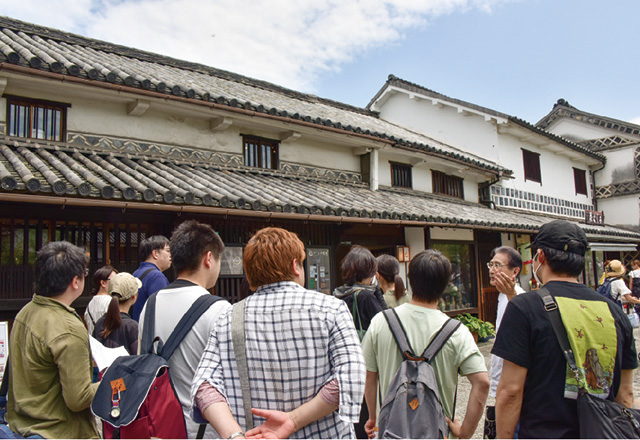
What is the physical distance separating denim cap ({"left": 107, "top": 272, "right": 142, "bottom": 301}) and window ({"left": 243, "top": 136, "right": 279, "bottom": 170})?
4.89 metres

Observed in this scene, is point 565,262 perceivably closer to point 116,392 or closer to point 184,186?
A: point 116,392

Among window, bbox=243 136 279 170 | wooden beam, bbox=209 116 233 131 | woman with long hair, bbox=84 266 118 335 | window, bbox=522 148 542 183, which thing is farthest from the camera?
window, bbox=522 148 542 183

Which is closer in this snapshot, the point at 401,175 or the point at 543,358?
the point at 543,358

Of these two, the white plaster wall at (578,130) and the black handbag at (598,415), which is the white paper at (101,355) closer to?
the black handbag at (598,415)

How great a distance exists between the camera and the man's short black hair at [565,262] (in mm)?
2344

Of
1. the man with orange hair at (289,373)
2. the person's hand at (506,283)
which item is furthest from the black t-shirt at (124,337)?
the person's hand at (506,283)

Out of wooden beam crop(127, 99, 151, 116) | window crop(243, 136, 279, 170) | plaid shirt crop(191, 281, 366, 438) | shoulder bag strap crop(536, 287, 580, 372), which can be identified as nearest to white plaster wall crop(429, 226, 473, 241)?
window crop(243, 136, 279, 170)

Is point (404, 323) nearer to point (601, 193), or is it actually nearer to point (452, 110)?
point (452, 110)

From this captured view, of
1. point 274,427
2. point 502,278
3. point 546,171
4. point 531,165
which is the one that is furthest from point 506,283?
point 546,171

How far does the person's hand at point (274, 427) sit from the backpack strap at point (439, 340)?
88cm

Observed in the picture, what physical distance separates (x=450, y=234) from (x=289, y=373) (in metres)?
10.2

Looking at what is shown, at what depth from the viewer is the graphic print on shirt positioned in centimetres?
213

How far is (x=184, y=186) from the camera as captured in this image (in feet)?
19.7

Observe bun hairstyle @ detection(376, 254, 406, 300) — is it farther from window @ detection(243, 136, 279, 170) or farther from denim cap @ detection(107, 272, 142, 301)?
window @ detection(243, 136, 279, 170)
